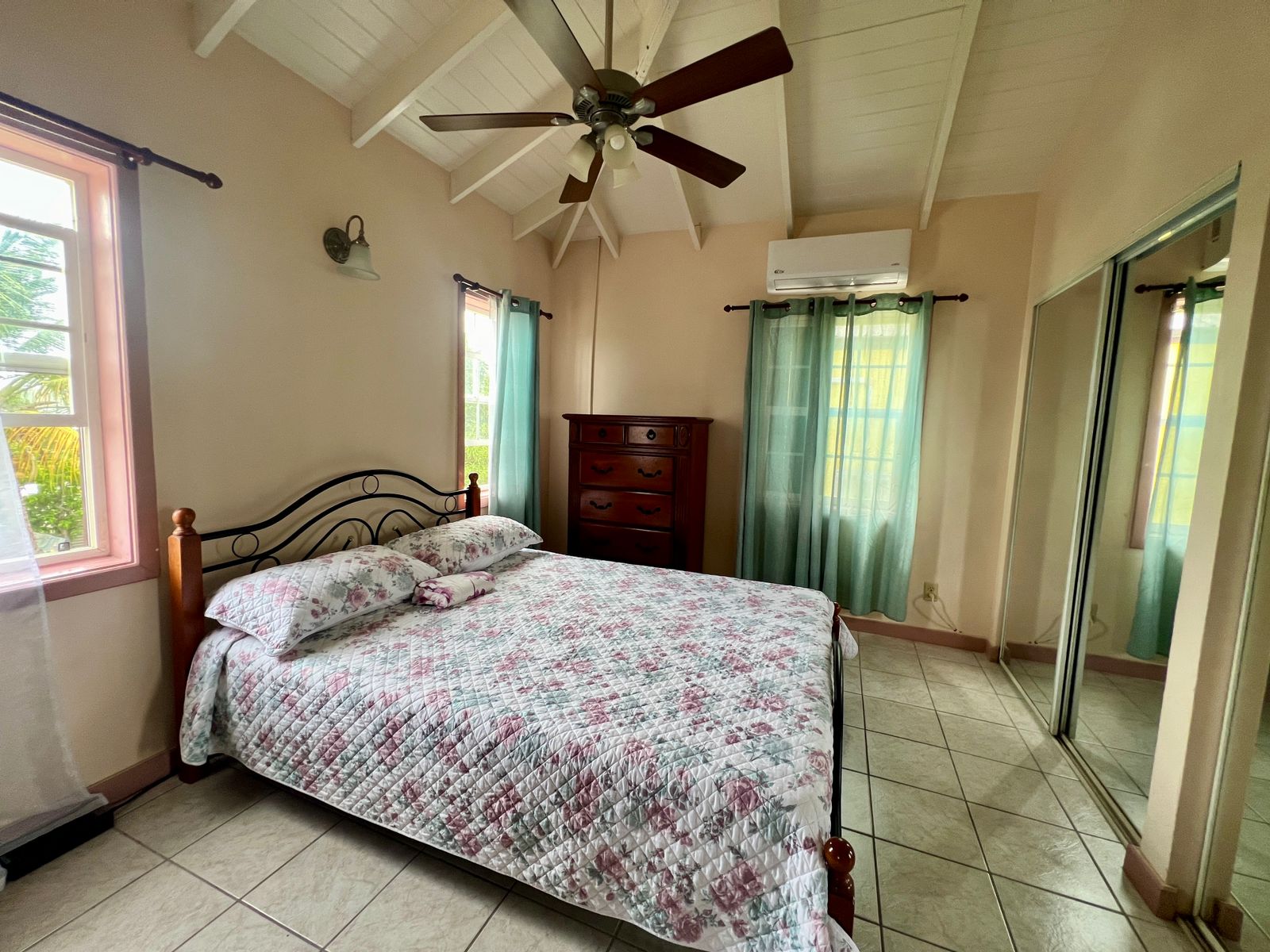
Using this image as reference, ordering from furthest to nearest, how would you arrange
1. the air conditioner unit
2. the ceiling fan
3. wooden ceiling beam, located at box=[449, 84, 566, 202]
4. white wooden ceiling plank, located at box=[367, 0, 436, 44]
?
1. the air conditioner unit
2. wooden ceiling beam, located at box=[449, 84, 566, 202]
3. white wooden ceiling plank, located at box=[367, 0, 436, 44]
4. the ceiling fan

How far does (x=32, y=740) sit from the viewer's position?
1.49 metres

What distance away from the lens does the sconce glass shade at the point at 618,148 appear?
1543 millimetres

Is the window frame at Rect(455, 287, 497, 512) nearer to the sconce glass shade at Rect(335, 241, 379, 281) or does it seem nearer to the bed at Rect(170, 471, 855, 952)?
the sconce glass shade at Rect(335, 241, 379, 281)

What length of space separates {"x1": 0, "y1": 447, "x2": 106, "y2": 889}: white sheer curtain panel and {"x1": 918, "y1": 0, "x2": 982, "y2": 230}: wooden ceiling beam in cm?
350

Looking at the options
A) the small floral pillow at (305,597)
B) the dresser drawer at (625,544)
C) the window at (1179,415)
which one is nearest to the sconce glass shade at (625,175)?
the small floral pillow at (305,597)

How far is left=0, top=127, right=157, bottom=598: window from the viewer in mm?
1509

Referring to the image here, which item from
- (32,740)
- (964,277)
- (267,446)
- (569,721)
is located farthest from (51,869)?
(964,277)

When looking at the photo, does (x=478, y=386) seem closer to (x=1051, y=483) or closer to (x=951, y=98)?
(x=951, y=98)

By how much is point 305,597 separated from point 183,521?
0.52 metres

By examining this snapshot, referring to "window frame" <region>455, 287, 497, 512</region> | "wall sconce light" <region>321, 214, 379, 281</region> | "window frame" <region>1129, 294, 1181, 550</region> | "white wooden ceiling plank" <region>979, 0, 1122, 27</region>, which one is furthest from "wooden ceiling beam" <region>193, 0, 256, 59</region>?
"window frame" <region>1129, 294, 1181, 550</region>

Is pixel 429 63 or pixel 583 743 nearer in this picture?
pixel 583 743

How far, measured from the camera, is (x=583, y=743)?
1249 mm

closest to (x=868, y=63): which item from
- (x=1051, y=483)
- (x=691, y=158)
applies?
(x=691, y=158)

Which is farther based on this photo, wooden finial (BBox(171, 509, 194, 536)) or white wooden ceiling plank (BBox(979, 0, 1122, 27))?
white wooden ceiling plank (BBox(979, 0, 1122, 27))
